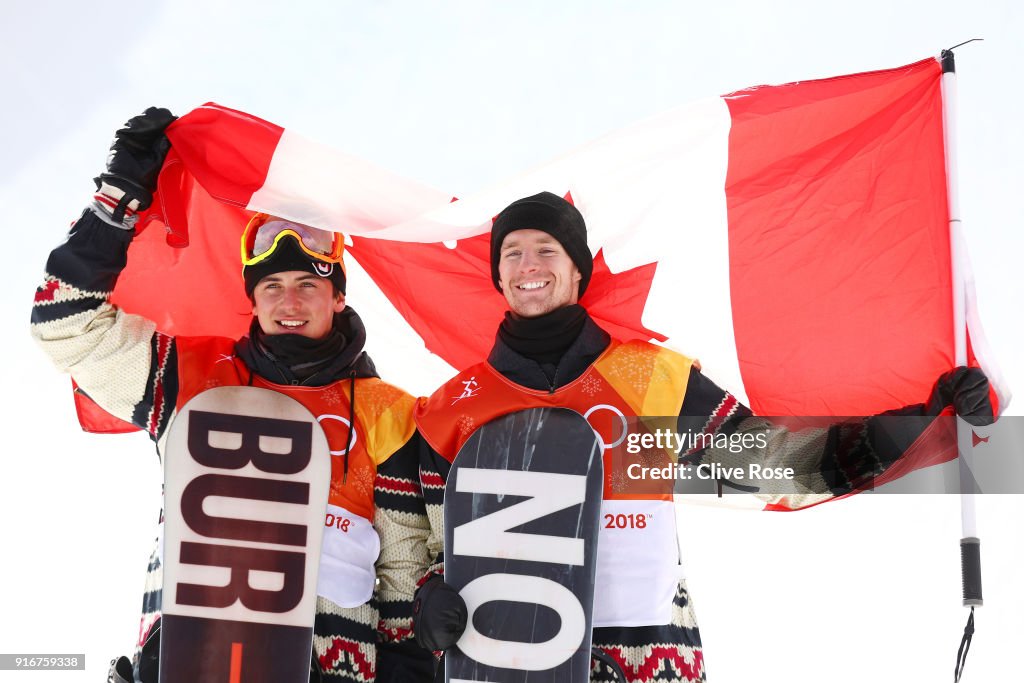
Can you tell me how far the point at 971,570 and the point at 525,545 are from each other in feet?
3.69

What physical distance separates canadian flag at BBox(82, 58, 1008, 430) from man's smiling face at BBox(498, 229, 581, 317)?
0.59 feet

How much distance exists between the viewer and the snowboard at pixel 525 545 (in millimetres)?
2734

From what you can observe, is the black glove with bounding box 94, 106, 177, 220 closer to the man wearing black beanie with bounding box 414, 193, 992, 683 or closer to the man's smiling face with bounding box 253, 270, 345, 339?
the man's smiling face with bounding box 253, 270, 345, 339

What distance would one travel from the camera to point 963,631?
2.81m

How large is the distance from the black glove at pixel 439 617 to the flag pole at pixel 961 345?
127cm

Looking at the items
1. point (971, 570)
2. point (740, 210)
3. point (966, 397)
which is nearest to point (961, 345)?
point (966, 397)

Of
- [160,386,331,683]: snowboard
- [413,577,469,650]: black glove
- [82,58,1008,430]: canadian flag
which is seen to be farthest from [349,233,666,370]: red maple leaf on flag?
[413,577,469,650]: black glove

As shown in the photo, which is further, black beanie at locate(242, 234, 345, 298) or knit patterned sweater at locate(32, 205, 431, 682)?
black beanie at locate(242, 234, 345, 298)

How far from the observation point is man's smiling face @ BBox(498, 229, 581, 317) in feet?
9.84

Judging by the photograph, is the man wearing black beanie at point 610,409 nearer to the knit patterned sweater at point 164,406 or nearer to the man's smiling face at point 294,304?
the knit patterned sweater at point 164,406

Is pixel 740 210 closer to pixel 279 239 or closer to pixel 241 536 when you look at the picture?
pixel 279 239

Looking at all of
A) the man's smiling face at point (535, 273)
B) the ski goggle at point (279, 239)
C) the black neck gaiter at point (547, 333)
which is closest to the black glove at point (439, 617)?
the black neck gaiter at point (547, 333)

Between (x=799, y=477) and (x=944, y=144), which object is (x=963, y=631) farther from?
(x=944, y=144)

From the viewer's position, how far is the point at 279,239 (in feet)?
10.4
